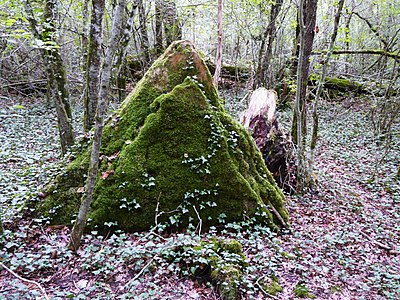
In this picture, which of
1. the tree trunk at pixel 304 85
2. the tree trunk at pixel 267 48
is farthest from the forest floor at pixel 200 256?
the tree trunk at pixel 267 48

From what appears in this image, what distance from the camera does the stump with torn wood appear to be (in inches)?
296

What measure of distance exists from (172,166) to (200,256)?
1.70 metres

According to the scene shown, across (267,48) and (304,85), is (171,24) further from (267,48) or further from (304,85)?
(304,85)

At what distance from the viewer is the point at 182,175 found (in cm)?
494

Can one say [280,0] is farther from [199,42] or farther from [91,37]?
[91,37]

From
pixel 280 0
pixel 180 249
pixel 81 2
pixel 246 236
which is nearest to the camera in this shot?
pixel 180 249

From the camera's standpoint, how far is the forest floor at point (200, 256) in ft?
10.9

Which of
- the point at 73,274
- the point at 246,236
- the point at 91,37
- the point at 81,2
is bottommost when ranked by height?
the point at 246,236

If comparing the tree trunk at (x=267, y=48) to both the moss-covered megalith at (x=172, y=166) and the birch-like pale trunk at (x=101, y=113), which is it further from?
the birch-like pale trunk at (x=101, y=113)

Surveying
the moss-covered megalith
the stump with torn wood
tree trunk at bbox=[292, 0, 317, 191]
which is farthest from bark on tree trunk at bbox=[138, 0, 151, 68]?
the moss-covered megalith

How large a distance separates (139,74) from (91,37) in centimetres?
1102

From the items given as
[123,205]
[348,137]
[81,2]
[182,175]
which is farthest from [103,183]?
[348,137]

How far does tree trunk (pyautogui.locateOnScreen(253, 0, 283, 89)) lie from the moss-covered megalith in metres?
8.77

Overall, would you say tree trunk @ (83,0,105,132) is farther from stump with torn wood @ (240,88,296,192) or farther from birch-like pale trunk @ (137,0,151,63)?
birch-like pale trunk @ (137,0,151,63)
